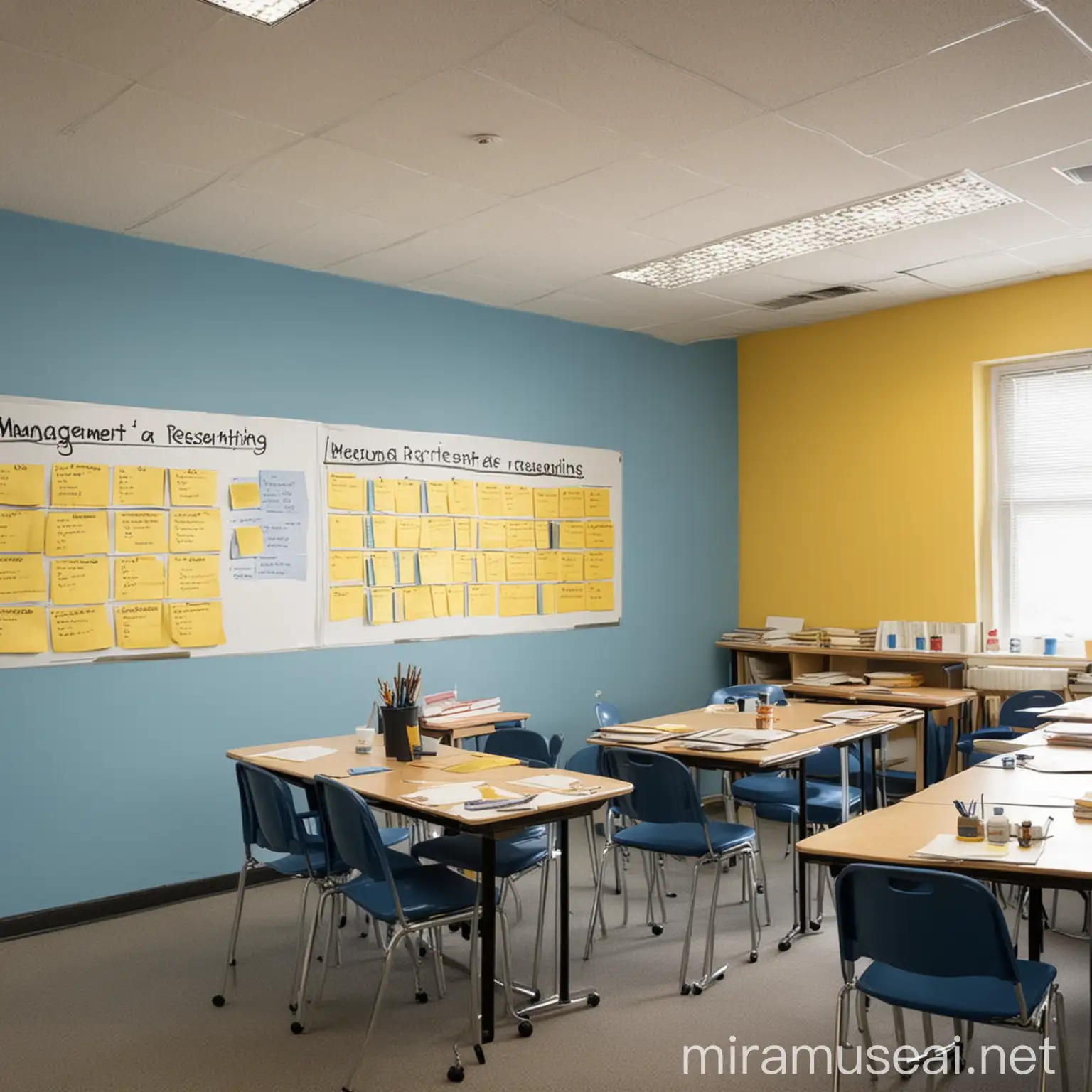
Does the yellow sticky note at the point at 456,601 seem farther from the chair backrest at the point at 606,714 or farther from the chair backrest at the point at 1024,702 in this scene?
the chair backrest at the point at 1024,702

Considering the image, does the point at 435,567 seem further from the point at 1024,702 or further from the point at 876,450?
the point at 1024,702

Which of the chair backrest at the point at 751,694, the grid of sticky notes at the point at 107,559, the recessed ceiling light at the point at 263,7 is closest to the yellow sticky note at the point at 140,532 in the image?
the grid of sticky notes at the point at 107,559

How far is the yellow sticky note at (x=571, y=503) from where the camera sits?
6625 millimetres

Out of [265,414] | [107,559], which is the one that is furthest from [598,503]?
[107,559]

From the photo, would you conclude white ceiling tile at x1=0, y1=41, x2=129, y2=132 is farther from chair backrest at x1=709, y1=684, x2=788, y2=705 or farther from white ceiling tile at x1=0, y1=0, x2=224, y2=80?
chair backrest at x1=709, y1=684, x2=788, y2=705

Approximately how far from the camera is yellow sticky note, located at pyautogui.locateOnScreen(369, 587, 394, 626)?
5.73 metres

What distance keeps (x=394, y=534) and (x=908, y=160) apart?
309 cm

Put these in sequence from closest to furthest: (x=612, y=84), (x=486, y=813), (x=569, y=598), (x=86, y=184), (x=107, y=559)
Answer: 1. (x=486, y=813)
2. (x=612, y=84)
3. (x=86, y=184)
4. (x=107, y=559)
5. (x=569, y=598)

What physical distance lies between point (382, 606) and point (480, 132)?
272cm

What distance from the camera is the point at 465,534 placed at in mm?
6137

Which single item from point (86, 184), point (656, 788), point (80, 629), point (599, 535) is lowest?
point (656, 788)

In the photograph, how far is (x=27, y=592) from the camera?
4605 mm

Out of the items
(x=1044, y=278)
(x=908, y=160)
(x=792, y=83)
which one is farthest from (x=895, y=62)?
(x=1044, y=278)

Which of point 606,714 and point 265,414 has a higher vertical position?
point 265,414
